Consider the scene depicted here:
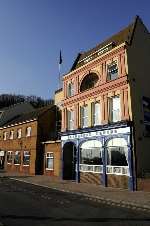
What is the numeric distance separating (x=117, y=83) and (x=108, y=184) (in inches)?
354

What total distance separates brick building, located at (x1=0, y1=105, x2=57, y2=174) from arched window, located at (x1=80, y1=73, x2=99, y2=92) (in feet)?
36.7

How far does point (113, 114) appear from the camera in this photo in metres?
24.2

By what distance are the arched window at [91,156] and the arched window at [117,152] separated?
4.45ft

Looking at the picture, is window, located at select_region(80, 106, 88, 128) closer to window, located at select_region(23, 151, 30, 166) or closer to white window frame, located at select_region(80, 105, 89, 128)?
white window frame, located at select_region(80, 105, 89, 128)

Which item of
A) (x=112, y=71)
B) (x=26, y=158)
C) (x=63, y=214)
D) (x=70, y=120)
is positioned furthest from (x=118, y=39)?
(x=26, y=158)

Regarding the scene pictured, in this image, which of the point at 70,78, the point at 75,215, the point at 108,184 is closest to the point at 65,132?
the point at 70,78

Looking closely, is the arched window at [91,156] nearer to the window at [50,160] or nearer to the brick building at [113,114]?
the brick building at [113,114]

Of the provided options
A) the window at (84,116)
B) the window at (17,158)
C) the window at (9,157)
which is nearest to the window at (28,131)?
the window at (17,158)

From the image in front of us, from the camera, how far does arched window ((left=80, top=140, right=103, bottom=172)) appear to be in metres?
25.1

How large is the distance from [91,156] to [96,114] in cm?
417

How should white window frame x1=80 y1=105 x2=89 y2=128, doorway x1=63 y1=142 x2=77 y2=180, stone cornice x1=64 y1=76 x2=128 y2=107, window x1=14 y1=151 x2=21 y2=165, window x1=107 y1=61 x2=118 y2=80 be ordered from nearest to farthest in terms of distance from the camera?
stone cornice x1=64 y1=76 x2=128 y2=107 < window x1=107 y1=61 x2=118 y2=80 < white window frame x1=80 y1=105 x2=89 y2=128 < doorway x1=63 y1=142 x2=77 y2=180 < window x1=14 y1=151 x2=21 y2=165

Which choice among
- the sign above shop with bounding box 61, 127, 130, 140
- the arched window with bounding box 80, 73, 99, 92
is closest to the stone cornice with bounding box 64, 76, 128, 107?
the arched window with bounding box 80, 73, 99, 92

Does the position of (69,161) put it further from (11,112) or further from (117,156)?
(11,112)

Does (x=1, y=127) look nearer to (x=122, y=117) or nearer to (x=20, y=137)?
(x=20, y=137)
